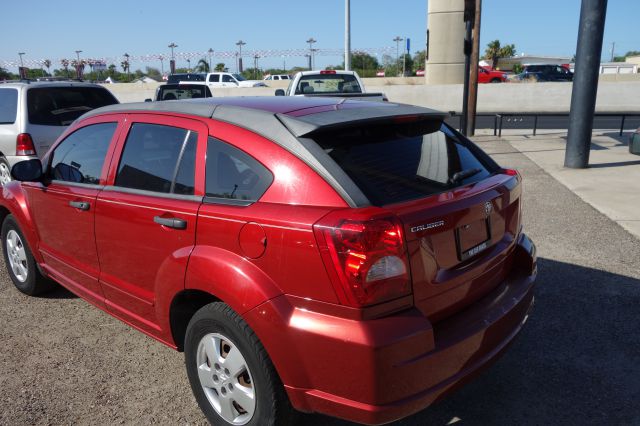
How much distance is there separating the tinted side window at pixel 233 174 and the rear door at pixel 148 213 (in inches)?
2.9

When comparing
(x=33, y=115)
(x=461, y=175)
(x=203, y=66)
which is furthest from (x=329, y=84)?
(x=203, y=66)

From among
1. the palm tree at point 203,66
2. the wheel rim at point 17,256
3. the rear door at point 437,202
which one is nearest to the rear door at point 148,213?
the rear door at point 437,202

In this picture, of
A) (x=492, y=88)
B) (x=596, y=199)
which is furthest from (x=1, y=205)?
(x=492, y=88)

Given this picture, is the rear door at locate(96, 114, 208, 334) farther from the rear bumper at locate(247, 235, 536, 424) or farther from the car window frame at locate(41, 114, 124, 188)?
the rear bumper at locate(247, 235, 536, 424)

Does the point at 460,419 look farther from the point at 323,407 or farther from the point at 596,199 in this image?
the point at 596,199

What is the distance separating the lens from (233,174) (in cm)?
266

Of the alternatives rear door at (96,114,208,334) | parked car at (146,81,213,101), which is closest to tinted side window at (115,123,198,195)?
rear door at (96,114,208,334)

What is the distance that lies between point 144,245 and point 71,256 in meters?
1.13

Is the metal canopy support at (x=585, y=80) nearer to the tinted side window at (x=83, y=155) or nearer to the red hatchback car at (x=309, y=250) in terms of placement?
the red hatchback car at (x=309, y=250)

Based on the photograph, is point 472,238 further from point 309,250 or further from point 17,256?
point 17,256

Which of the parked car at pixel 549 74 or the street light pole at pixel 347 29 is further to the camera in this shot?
the parked car at pixel 549 74

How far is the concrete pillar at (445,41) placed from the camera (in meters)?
22.2

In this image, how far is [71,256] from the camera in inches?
149

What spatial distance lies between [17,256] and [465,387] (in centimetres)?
390
